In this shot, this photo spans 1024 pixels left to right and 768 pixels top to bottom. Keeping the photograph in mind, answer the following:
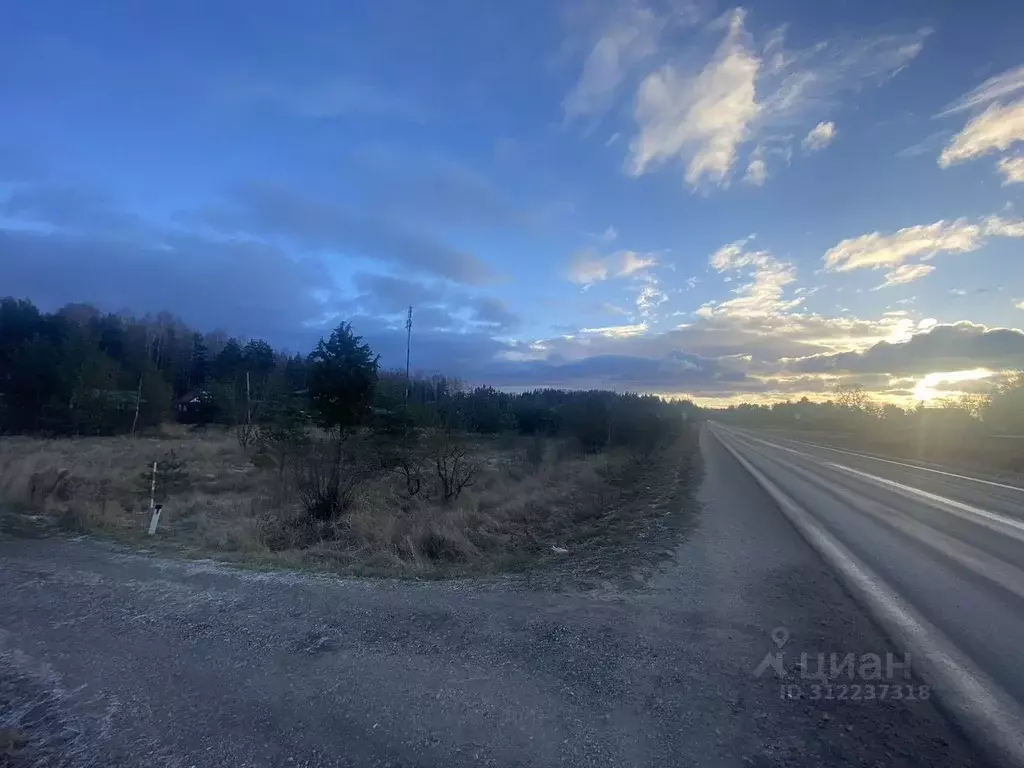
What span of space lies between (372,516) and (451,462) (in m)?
9.34

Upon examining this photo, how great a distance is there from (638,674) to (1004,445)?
133ft

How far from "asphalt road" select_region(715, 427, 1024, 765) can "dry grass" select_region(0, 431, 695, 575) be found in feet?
15.4

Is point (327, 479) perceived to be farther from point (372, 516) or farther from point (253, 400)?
point (253, 400)

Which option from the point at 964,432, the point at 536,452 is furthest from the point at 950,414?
the point at 536,452

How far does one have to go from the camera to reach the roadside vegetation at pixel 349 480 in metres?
10.6

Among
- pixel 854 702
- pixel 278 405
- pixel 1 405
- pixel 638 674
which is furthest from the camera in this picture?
pixel 1 405

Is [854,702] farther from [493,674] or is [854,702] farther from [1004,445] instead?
[1004,445]

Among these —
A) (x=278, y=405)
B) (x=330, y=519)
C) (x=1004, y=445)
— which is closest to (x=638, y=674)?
(x=330, y=519)

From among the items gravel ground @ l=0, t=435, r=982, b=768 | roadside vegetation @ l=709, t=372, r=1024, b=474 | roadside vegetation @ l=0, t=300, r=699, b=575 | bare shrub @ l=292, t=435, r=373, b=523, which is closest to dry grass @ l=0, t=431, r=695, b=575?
roadside vegetation @ l=0, t=300, r=699, b=575

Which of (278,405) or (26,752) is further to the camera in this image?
(278,405)

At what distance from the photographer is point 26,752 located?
382cm

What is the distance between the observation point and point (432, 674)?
15.2ft

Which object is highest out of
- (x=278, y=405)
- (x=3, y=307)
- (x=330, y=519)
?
(x=3, y=307)

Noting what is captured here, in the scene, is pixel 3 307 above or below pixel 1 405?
above
